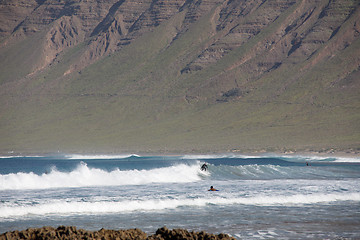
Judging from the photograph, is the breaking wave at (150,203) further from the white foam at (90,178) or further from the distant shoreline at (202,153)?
the distant shoreline at (202,153)

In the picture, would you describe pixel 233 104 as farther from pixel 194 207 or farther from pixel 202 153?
pixel 194 207

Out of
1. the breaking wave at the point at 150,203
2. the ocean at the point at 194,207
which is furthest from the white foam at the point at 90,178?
the breaking wave at the point at 150,203

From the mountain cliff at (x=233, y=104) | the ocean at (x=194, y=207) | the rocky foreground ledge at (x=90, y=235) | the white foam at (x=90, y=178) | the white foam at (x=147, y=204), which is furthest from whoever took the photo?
the mountain cliff at (x=233, y=104)

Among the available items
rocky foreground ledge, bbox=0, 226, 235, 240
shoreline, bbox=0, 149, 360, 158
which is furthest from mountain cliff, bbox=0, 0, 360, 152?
rocky foreground ledge, bbox=0, 226, 235, 240

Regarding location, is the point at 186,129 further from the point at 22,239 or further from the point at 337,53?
the point at 22,239

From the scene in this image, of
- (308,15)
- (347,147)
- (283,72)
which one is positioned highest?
(308,15)

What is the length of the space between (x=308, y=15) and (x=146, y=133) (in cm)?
7153

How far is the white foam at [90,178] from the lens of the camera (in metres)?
49.8

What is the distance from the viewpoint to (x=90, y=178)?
181 feet

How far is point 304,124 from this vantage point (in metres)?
149

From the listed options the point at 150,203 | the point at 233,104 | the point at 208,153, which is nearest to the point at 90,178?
the point at 150,203

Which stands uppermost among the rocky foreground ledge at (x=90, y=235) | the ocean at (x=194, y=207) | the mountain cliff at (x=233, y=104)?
the mountain cliff at (x=233, y=104)

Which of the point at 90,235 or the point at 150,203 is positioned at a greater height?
the point at 150,203

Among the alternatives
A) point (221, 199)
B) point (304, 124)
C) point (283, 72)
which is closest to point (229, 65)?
point (283, 72)
